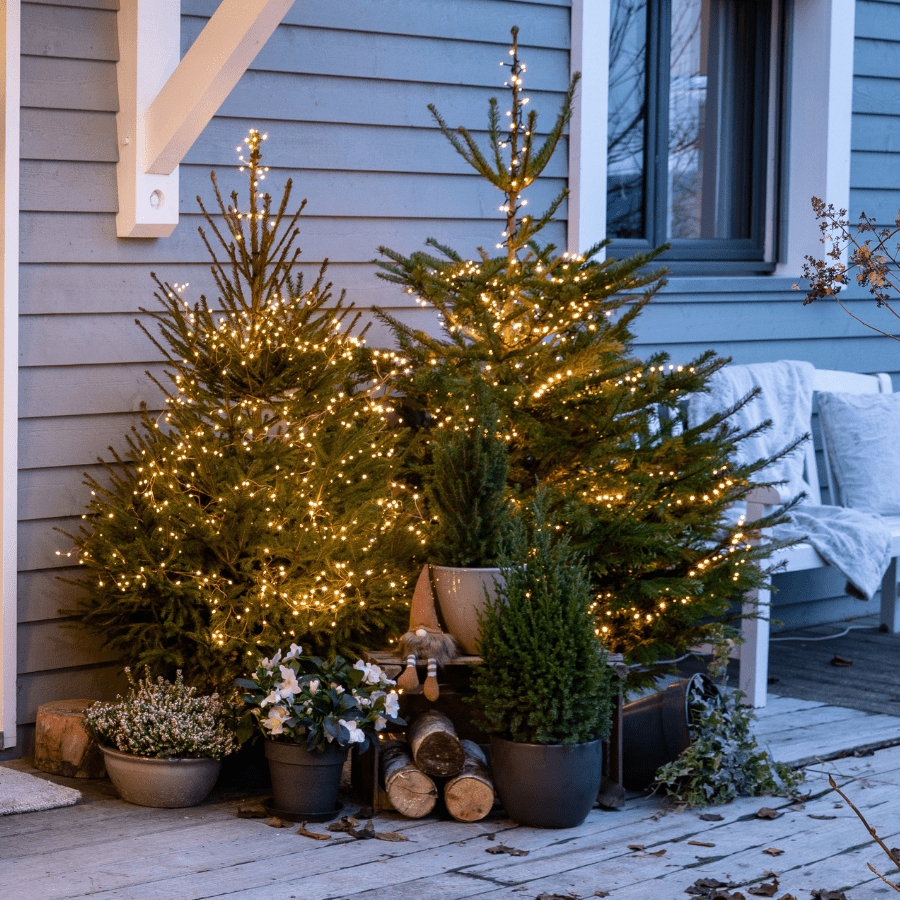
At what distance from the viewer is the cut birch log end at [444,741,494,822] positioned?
10.2 ft

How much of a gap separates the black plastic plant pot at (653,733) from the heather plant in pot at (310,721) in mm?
656

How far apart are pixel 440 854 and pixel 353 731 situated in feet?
1.15

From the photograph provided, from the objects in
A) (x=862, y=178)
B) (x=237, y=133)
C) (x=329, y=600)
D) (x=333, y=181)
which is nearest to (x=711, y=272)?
(x=862, y=178)

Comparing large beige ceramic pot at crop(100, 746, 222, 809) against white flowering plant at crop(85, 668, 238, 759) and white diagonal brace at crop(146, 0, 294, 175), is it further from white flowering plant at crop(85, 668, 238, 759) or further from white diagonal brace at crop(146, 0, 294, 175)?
white diagonal brace at crop(146, 0, 294, 175)

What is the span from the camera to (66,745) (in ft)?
11.2

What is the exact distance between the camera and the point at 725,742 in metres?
3.32

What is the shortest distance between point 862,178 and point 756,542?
2.14 m

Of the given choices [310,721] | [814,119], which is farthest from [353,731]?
[814,119]

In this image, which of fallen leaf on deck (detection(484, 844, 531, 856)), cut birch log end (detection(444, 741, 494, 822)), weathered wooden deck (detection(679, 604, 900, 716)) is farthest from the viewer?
weathered wooden deck (detection(679, 604, 900, 716))

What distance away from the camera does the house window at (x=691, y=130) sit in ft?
16.4

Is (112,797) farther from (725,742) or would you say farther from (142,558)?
(725,742)

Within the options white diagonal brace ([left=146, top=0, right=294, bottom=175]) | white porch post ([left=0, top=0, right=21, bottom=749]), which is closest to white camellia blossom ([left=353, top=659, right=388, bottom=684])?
white porch post ([left=0, top=0, right=21, bottom=749])

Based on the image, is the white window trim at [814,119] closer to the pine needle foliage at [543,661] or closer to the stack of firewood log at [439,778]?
the pine needle foliage at [543,661]

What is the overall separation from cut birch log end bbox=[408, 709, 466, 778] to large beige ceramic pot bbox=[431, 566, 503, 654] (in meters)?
0.25
